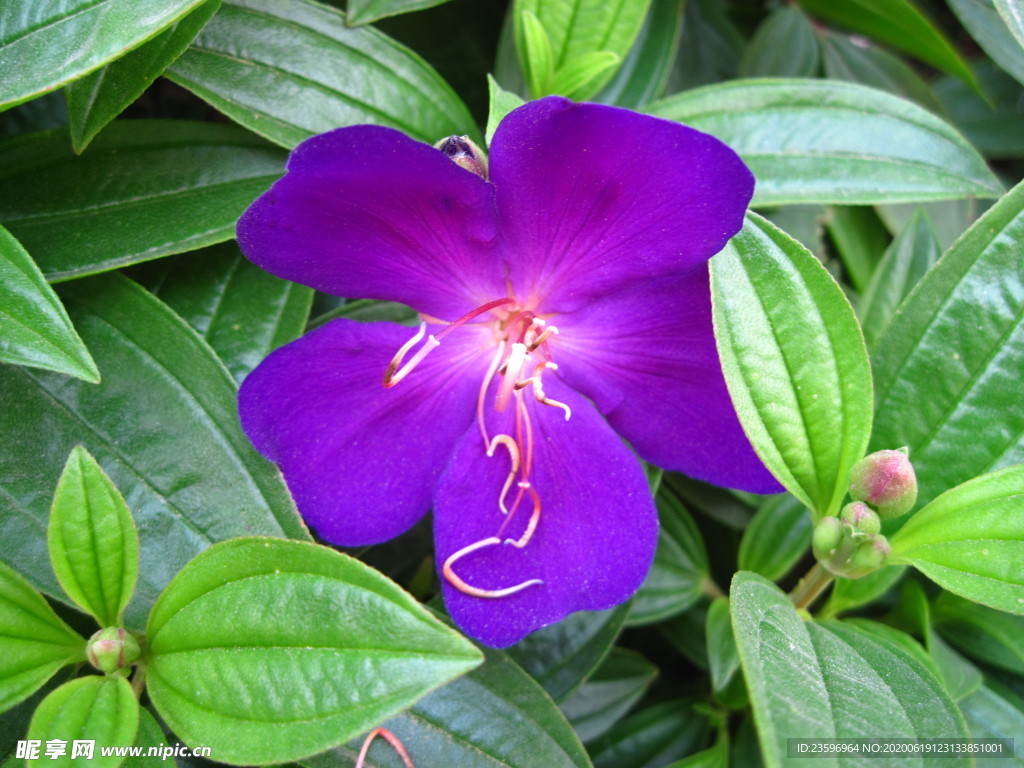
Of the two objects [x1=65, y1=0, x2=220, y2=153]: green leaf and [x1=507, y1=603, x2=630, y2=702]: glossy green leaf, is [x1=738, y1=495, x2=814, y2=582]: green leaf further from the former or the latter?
[x1=65, y1=0, x2=220, y2=153]: green leaf

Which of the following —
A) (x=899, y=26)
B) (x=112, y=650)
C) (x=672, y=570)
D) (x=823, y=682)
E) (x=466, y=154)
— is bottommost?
(x=672, y=570)

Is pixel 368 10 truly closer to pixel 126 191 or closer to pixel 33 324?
pixel 126 191

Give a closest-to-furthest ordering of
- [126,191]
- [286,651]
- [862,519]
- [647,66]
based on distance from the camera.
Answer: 1. [286,651]
2. [862,519]
3. [126,191]
4. [647,66]

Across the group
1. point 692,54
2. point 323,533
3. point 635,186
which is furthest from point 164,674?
point 692,54

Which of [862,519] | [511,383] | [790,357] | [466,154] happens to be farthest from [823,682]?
[466,154]

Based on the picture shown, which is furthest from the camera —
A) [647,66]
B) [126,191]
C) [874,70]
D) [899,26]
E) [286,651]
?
[874,70]

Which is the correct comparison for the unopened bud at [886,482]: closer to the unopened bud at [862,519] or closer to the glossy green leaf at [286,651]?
the unopened bud at [862,519]

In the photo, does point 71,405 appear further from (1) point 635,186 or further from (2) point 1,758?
(1) point 635,186
